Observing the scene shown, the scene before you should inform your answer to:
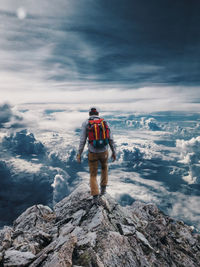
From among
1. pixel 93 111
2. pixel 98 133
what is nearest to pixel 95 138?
pixel 98 133

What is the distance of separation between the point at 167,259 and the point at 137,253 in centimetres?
500

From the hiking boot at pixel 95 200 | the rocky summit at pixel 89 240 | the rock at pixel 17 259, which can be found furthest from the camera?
the hiking boot at pixel 95 200

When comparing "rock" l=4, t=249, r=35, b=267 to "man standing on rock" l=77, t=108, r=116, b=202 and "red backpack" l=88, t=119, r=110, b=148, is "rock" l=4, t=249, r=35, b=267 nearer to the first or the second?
"man standing on rock" l=77, t=108, r=116, b=202

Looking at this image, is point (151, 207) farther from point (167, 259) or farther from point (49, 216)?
point (49, 216)

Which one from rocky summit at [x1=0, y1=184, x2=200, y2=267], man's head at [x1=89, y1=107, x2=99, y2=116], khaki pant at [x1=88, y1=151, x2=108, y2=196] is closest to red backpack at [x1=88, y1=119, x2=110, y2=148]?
man's head at [x1=89, y1=107, x2=99, y2=116]

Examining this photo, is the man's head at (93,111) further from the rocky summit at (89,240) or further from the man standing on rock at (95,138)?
the rocky summit at (89,240)

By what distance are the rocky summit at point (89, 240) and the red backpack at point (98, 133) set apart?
5745 millimetres

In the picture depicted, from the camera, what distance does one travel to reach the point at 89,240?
9.63m

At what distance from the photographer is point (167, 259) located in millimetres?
13297

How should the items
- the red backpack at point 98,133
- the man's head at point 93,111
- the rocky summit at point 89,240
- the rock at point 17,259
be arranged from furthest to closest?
the man's head at point 93,111, the red backpack at point 98,133, the rocky summit at point 89,240, the rock at point 17,259

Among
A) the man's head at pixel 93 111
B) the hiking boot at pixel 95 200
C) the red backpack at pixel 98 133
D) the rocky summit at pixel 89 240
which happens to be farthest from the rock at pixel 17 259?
the man's head at pixel 93 111

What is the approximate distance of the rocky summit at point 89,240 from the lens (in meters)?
8.16

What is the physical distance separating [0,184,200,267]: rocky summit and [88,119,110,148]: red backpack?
18.8 feet

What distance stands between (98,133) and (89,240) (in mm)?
6790
